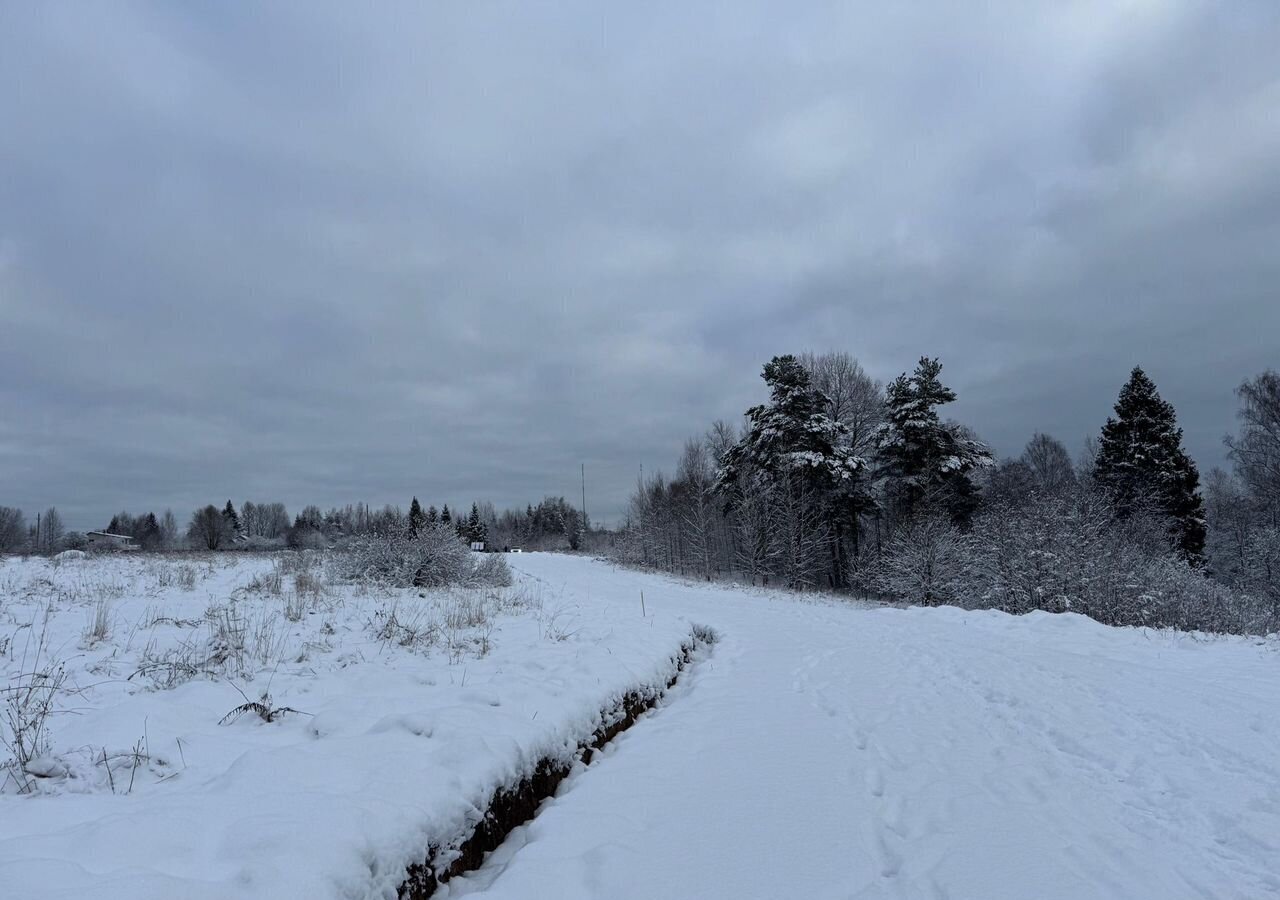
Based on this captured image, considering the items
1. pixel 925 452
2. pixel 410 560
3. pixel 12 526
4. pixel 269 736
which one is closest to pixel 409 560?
pixel 410 560

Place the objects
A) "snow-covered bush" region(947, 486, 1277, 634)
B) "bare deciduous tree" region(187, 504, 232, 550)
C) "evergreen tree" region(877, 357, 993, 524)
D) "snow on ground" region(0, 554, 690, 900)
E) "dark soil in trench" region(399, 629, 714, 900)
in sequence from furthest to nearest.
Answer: "bare deciduous tree" region(187, 504, 232, 550) → "evergreen tree" region(877, 357, 993, 524) → "snow-covered bush" region(947, 486, 1277, 634) → "dark soil in trench" region(399, 629, 714, 900) → "snow on ground" region(0, 554, 690, 900)

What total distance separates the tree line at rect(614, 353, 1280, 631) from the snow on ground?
48.9 feet

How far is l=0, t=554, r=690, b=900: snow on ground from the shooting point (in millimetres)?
2400

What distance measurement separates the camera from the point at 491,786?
365 cm

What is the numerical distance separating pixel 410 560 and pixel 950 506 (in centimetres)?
2468

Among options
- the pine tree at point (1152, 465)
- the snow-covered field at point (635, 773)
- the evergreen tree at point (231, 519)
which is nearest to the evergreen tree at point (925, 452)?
the pine tree at point (1152, 465)

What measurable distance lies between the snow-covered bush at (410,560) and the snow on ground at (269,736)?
5.81m

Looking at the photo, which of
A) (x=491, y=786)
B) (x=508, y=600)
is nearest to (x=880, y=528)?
(x=508, y=600)

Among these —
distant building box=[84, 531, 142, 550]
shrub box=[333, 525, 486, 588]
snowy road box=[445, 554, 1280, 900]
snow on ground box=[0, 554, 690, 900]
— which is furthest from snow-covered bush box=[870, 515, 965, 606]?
distant building box=[84, 531, 142, 550]

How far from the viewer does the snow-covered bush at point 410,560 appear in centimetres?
1454

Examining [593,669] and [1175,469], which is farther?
[1175,469]

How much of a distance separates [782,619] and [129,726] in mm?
13217

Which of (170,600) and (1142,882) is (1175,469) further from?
(170,600)

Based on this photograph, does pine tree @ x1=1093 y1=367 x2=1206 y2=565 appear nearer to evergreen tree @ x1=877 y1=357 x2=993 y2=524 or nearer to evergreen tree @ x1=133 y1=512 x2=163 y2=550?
evergreen tree @ x1=877 y1=357 x2=993 y2=524
